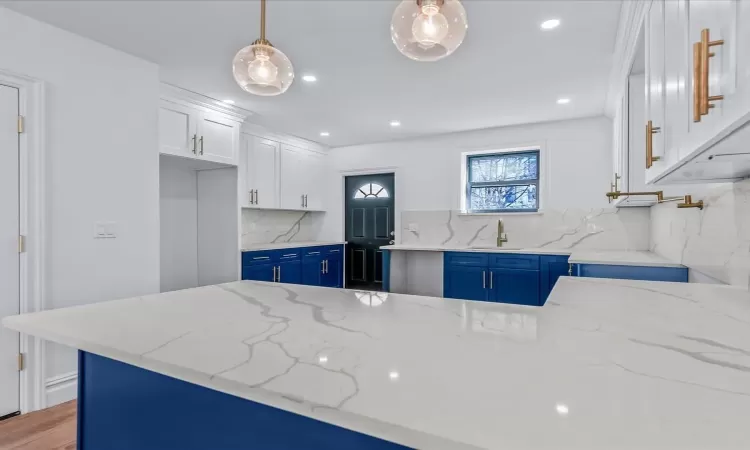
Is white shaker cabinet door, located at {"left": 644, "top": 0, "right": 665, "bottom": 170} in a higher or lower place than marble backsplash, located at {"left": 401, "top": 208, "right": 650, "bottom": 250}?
higher

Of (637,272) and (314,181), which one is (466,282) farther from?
(314,181)

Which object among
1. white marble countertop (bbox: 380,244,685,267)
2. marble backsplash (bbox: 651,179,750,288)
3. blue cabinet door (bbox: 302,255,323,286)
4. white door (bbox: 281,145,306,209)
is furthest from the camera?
white door (bbox: 281,145,306,209)

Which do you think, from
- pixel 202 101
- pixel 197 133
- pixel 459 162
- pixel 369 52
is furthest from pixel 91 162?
pixel 459 162

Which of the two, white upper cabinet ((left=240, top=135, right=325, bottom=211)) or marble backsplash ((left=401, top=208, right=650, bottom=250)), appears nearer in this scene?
marble backsplash ((left=401, top=208, right=650, bottom=250))

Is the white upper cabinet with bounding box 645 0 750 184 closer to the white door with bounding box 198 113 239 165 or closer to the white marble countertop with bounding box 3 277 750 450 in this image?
the white marble countertop with bounding box 3 277 750 450

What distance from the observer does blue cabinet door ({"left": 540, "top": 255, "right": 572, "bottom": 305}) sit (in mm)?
4070

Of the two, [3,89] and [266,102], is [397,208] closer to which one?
[266,102]

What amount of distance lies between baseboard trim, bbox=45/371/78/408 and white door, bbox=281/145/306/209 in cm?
317

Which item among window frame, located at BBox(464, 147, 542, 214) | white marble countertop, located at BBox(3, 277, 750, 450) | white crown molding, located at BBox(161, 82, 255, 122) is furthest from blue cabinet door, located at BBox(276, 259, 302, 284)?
white marble countertop, located at BBox(3, 277, 750, 450)

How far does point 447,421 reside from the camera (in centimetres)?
50

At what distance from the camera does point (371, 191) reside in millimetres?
6152

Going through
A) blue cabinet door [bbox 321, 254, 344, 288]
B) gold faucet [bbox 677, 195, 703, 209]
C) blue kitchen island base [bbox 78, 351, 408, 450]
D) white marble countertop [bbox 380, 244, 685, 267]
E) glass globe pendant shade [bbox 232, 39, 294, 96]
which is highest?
glass globe pendant shade [bbox 232, 39, 294, 96]

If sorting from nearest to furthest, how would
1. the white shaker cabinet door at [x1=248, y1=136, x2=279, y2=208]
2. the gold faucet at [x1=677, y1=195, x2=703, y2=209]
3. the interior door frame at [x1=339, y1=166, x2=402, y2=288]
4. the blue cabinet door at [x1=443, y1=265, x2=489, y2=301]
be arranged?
the gold faucet at [x1=677, y1=195, x2=703, y2=209] → the blue cabinet door at [x1=443, y1=265, x2=489, y2=301] → the white shaker cabinet door at [x1=248, y1=136, x2=279, y2=208] → the interior door frame at [x1=339, y1=166, x2=402, y2=288]

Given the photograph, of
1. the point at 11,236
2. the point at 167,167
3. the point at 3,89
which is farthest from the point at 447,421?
the point at 167,167
